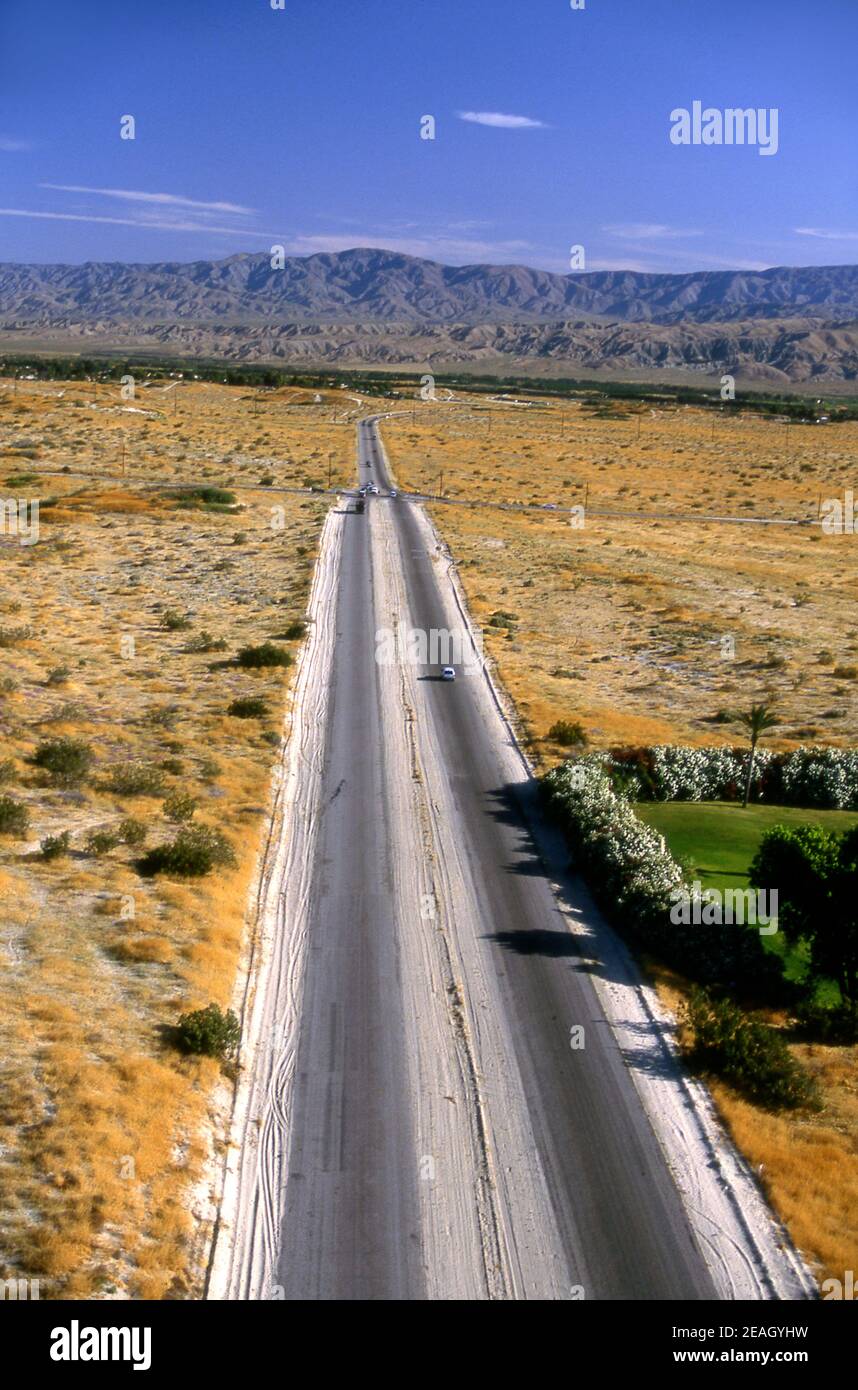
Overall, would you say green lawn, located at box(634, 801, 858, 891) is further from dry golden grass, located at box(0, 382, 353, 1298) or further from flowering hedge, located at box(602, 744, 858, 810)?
dry golden grass, located at box(0, 382, 353, 1298)

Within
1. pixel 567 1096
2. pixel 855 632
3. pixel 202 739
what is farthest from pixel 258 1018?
pixel 855 632

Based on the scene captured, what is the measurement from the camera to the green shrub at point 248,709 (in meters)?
34.7

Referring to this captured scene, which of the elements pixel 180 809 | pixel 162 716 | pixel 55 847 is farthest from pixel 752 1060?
pixel 162 716

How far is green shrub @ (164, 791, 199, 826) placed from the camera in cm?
2597

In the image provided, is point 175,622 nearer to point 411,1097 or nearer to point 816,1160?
point 411,1097

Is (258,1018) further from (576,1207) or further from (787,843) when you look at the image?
(787,843)

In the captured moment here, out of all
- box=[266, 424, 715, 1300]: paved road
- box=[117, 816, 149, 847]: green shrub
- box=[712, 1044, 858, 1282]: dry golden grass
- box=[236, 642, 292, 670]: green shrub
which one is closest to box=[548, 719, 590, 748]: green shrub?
box=[266, 424, 715, 1300]: paved road

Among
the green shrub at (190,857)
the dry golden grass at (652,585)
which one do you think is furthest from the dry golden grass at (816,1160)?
the dry golden grass at (652,585)

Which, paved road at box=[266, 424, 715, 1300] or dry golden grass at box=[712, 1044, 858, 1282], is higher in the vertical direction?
paved road at box=[266, 424, 715, 1300]

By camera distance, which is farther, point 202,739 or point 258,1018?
point 202,739

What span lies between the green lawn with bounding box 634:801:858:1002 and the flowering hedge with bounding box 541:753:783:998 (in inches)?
33.2

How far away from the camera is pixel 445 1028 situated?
1895 cm
